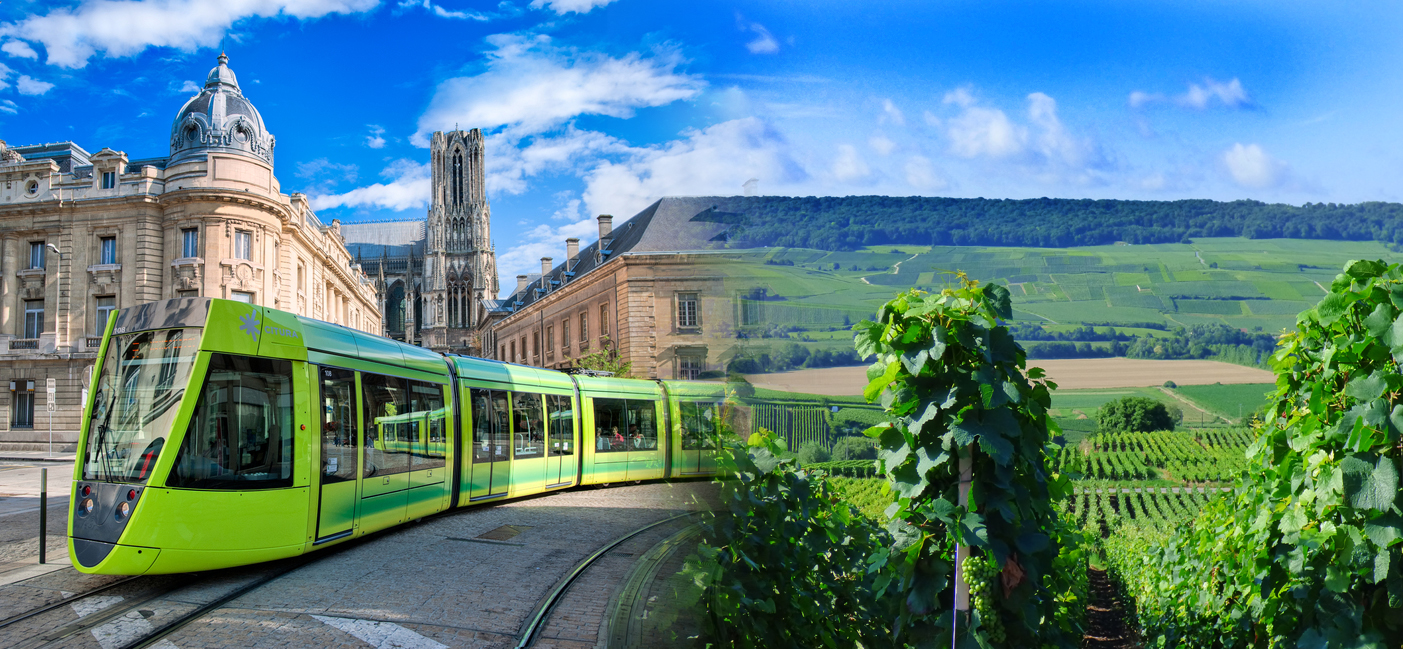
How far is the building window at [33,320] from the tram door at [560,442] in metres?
35.4

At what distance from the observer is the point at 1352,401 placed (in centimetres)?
416

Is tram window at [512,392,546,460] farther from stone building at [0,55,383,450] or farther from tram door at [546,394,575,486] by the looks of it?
stone building at [0,55,383,450]

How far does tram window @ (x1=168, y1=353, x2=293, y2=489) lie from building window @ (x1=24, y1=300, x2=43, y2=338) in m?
37.3

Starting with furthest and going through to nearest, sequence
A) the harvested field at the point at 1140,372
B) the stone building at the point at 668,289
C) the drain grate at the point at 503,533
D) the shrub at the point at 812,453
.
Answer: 1. the harvested field at the point at 1140,372
2. the drain grate at the point at 503,533
3. the shrub at the point at 812,453
4. the stone building at the point at 668,289

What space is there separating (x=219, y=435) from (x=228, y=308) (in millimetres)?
1034

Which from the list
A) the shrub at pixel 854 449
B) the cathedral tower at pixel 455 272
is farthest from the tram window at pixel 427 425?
the cathedral tower at pixel 455 272

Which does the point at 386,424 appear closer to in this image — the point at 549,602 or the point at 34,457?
the point at 549,602

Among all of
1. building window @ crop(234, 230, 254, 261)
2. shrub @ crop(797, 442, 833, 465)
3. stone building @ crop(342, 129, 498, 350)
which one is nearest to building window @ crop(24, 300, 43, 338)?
building window @ crop(234, 230, 254, 261)

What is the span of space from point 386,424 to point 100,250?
3469 centimetres

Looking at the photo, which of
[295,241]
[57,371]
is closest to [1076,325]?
[295,241]

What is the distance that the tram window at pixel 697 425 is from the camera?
6.01ft

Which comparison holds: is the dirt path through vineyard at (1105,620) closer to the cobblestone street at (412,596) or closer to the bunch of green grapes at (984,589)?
the cobblestone street at (412,596)

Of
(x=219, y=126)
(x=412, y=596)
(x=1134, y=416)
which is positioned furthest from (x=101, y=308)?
(x=1134, y=416)

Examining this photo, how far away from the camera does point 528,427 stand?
11.3m
